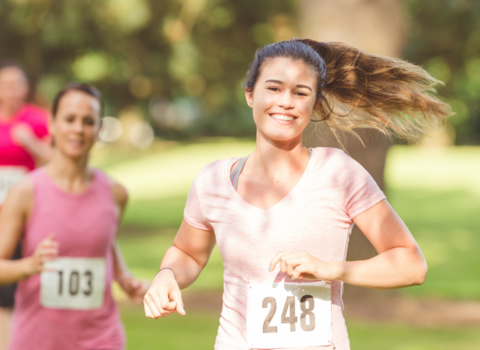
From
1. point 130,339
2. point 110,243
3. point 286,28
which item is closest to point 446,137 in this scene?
point 286,28

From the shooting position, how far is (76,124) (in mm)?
3518

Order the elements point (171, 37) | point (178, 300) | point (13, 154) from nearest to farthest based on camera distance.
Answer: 1. point (178, 300)
2. point (13, 154)
3. point (171, 37)

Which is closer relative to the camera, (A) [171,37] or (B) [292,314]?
(B) [292,314]

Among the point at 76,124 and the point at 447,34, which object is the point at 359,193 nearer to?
the point at 76,124

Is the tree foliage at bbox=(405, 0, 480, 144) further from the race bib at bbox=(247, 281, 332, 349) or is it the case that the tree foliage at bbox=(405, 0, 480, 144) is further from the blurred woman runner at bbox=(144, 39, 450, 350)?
the race bib at bbox=(247, 281, 332, 349)

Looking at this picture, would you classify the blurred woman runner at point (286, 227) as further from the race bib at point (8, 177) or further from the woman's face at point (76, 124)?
the race bib at point (8, 177)

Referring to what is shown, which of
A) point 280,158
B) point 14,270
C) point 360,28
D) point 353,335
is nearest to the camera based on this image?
point 280,158

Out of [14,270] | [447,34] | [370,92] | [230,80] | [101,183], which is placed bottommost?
[14,270]

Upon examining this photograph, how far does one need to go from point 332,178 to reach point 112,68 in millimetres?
14309

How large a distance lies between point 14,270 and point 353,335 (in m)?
4.50

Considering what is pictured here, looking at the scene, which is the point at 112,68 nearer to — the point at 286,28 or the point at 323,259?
the point at 286,28

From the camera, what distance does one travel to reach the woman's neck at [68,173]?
3.53 metres

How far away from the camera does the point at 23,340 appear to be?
3320 millimetres

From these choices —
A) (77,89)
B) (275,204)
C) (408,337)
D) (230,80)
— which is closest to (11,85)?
(77,89)
